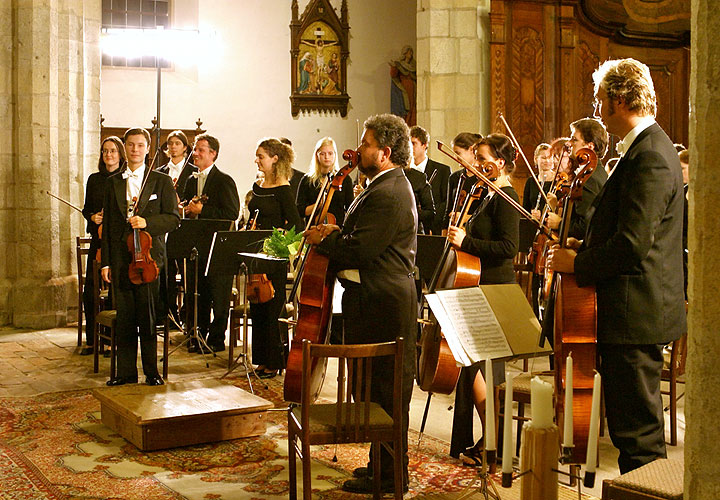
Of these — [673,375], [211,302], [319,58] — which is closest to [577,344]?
[673,375]

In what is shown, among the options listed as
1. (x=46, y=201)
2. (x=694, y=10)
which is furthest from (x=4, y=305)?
(x=694, y=10)

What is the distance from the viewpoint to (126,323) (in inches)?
246

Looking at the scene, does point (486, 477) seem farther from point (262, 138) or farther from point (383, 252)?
point (262, 138)

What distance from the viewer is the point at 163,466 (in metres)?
4.61

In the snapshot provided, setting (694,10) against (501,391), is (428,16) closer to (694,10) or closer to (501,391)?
(501,391)

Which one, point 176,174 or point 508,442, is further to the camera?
point 176,174

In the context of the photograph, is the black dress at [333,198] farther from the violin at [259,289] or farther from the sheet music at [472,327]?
the sheet music at [472,327]

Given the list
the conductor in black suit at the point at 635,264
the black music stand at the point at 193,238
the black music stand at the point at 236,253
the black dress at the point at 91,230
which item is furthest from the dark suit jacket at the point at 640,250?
the black dress at the point at 91,230

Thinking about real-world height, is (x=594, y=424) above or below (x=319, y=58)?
below

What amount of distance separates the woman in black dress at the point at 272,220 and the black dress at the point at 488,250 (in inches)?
92.7

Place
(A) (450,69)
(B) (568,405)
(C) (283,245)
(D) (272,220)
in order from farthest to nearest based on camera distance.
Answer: (A) (450,69) < (D) (272,220) < (C) (283,245) < (B) (568,405)

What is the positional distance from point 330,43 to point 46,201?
662 centimetres

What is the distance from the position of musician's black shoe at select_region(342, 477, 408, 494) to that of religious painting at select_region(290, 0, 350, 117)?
10.8m

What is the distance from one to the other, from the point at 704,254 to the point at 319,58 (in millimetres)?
13134
